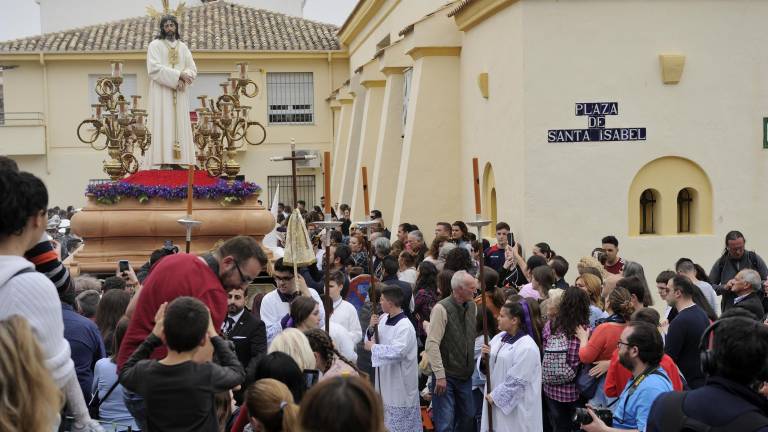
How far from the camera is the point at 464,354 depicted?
8.91 meters

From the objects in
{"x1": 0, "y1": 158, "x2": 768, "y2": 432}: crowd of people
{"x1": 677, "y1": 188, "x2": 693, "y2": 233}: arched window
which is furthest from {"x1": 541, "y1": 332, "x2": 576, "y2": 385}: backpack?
{"x1": 677, "y1": 188, "x2": 693, "y2": 233}: arched window

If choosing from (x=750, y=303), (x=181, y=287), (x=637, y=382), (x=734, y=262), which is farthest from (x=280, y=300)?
(x=734, y=262)

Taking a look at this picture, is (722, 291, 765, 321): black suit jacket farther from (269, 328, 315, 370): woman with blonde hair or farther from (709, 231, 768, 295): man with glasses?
(269, 328, 315, 370): woman with blonde hair

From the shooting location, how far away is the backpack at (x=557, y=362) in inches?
316

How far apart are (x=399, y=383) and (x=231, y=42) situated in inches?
1178

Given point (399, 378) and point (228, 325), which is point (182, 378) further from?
point (399, 378)

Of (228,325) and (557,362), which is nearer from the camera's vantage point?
(228,325)

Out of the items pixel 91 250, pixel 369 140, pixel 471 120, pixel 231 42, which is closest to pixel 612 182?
pixel 471 120

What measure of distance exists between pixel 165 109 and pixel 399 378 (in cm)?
740

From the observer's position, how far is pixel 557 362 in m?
8.05

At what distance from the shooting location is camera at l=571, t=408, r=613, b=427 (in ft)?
19.6

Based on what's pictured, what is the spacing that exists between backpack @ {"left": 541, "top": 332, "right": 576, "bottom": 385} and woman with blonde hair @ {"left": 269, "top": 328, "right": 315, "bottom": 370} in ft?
9.17

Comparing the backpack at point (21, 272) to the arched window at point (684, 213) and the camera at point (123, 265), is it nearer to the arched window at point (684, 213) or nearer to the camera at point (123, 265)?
the camera at point (123, 265)

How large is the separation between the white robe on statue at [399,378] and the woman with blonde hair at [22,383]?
549cm
